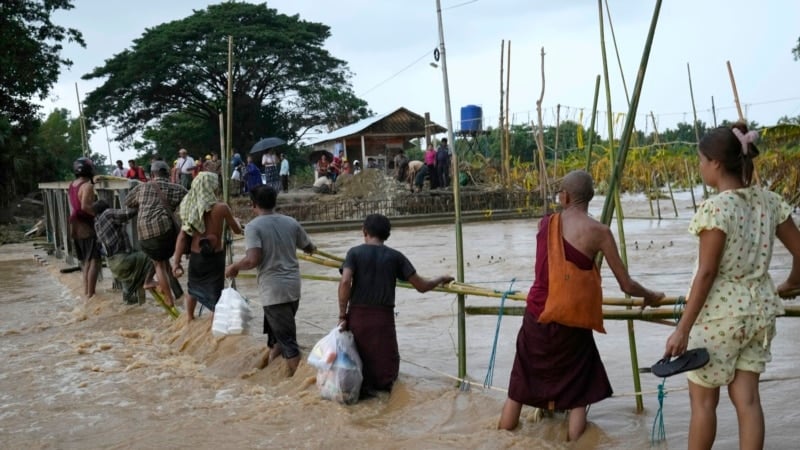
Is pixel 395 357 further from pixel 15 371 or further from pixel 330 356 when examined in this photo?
pixel 15 371

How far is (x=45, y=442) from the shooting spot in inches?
182

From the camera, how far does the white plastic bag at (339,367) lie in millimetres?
4660

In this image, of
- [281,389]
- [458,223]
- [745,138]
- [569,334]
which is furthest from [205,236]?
[745,138]

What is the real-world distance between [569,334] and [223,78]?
105ft

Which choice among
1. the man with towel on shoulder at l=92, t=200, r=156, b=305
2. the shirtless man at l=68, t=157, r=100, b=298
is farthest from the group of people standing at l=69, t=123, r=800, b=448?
the shirtless man at l=68, t=157, r=100, b=298

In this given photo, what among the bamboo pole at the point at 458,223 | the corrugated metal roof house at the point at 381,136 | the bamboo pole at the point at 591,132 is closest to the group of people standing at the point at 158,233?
the bamboo pole at the point at 458,223

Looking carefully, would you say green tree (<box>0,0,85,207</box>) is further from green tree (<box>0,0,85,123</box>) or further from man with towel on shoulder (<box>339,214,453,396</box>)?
man with towel on shoulder (<box>339,214,453,396</box>)

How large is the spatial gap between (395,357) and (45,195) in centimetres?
1296

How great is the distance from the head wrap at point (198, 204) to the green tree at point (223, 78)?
26793 millimetres

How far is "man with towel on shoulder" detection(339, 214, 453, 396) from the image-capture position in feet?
15.2

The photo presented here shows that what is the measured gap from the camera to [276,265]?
17.7 feet

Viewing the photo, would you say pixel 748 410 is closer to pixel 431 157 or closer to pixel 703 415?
pixel 703 415

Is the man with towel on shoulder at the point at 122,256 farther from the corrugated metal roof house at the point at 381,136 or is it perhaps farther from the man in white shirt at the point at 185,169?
the corrugated metal roof house at the point at 381,136

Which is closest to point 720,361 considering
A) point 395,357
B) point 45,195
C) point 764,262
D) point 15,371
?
point 764,262
